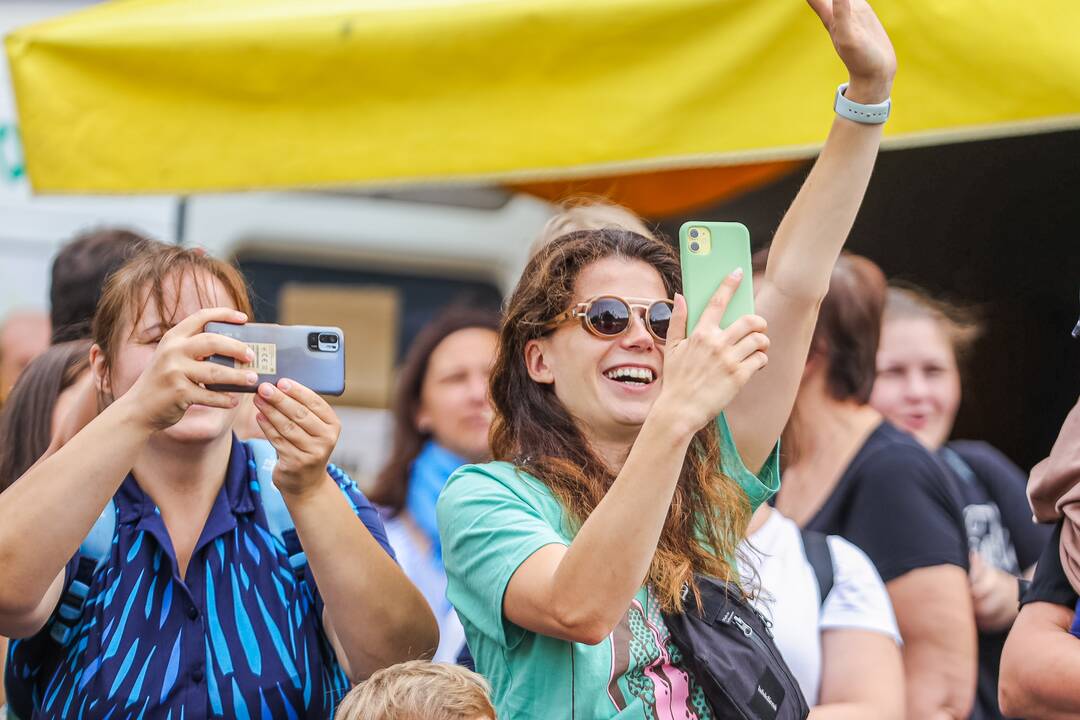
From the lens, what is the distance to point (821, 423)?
332 centimetres

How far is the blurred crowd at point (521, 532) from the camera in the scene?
204 cm

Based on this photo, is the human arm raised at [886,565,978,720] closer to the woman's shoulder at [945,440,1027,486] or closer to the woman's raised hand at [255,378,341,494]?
the woman's shoulder at [945,440,1027,486]

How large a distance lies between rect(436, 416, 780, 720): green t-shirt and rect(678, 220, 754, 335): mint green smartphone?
1.35 feet

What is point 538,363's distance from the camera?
7.86ft

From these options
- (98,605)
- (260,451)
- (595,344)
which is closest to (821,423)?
(595,344)

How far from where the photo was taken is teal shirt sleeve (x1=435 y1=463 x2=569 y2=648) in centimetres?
205

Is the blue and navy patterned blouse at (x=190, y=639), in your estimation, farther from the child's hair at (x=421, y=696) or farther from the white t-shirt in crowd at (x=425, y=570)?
the white t-shirt in crowd at (x=425, y=570)

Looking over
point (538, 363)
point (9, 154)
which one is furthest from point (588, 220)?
point (9, 154)

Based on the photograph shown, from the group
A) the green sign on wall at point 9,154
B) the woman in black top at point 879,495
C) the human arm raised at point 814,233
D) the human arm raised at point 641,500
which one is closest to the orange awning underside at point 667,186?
the woman in black top at point 879,495

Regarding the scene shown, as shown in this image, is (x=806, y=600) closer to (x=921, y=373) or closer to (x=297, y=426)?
(x=297, y=426)

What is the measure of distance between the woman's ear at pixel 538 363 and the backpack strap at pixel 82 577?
76cm

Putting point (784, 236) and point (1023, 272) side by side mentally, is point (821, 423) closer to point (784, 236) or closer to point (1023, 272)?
point (784, 236)

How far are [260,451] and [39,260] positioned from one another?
4.03 meters

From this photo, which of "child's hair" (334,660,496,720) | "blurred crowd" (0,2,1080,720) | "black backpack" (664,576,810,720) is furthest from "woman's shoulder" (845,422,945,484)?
"child's hair" (334,660,496,720)
